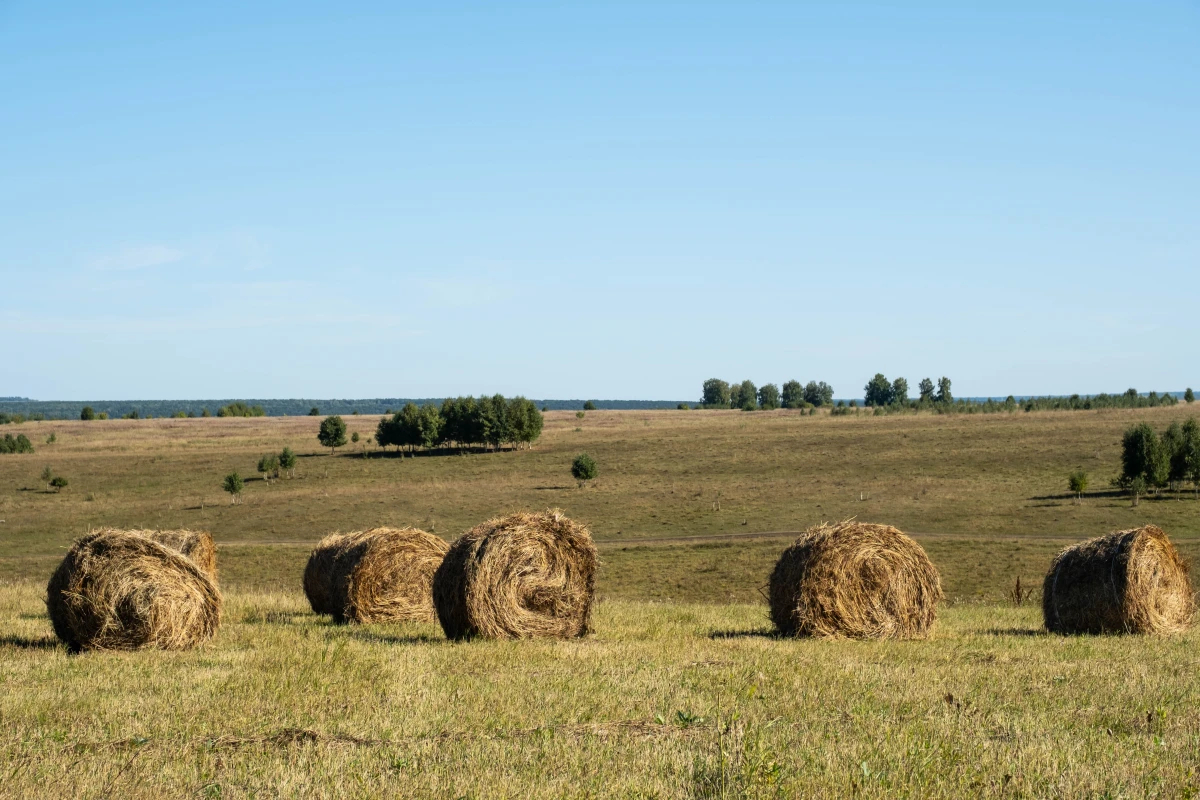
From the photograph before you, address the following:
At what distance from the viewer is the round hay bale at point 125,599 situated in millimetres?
15117

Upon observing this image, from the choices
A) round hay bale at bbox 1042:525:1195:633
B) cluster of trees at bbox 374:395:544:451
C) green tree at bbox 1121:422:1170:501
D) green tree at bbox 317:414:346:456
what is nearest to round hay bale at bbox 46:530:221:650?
round hay bale at bbox 1042:525:1195:633

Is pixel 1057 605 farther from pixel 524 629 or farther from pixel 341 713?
pixel 341 713

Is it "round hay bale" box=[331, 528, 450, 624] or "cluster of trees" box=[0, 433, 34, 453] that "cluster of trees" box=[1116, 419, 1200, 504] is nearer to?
"round hay bale" box=[331, 528, 450, 624]

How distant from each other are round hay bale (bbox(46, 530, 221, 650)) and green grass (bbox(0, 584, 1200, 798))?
484 millimetres

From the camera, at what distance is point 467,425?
95.8 metres

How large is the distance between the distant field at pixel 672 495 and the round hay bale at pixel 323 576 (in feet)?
40.1

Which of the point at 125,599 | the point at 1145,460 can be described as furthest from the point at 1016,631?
the point at 1145,460

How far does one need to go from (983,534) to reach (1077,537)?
376 centimetres

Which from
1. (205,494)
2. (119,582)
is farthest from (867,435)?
→ (119,582)

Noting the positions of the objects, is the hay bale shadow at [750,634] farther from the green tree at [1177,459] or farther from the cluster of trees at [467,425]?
the cluster of trees at [467,425]

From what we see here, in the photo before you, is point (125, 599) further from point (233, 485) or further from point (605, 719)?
point (233, 485)

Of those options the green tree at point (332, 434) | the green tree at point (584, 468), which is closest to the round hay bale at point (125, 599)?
the green tree at point (584, 468)

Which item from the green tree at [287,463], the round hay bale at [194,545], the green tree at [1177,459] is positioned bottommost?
the green tree at [287,463]

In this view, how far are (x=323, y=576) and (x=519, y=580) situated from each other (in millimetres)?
5379
